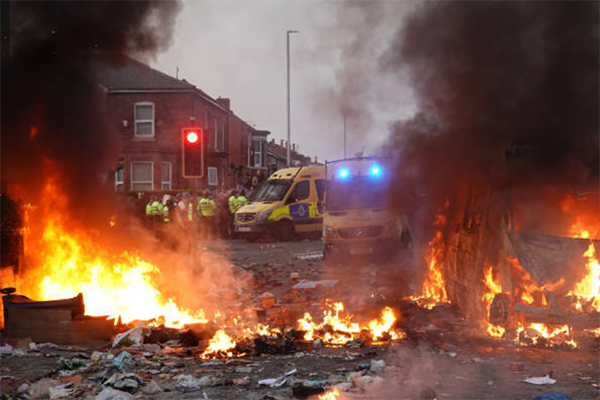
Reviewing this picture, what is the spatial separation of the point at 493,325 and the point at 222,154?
2704 cm

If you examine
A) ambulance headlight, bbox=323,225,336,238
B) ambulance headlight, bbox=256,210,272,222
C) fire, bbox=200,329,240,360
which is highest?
ambulance headlight, bbox=256,210,272,222

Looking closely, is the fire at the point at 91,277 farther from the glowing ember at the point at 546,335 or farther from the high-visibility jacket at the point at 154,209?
the high-visibility jacket at the point at 154,209

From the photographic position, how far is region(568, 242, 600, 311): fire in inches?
247

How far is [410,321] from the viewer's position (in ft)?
25.5

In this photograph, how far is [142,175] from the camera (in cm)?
2891

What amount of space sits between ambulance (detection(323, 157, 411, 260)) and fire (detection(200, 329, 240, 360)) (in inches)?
228

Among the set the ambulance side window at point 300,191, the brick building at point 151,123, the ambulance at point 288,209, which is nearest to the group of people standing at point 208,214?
the ambulance at point 288,209

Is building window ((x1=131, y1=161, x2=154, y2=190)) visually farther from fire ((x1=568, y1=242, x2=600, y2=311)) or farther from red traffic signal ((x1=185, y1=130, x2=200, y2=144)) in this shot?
fire ((x1=568, y1=242, x2=600, y2=311))

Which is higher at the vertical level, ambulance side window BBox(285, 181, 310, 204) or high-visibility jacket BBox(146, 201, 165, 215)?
ambulance side window BBox(285, 181, 310, 204)

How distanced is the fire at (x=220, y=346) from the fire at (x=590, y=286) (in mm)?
3860

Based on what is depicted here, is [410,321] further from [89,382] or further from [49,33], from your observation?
[49,33]

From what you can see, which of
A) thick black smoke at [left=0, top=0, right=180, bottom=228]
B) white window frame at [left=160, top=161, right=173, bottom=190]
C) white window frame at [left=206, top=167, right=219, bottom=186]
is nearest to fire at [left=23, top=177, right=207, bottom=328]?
thick black smoke at [left=0, top=0, right=180, bottom=228]

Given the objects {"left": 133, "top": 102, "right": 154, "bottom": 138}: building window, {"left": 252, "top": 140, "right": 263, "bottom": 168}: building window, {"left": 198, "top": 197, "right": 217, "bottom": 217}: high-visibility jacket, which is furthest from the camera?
{"left": 252, "top": 140, "right": 263, "bottom": 168}: building window

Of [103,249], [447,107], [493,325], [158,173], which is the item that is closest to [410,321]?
[493,325]
